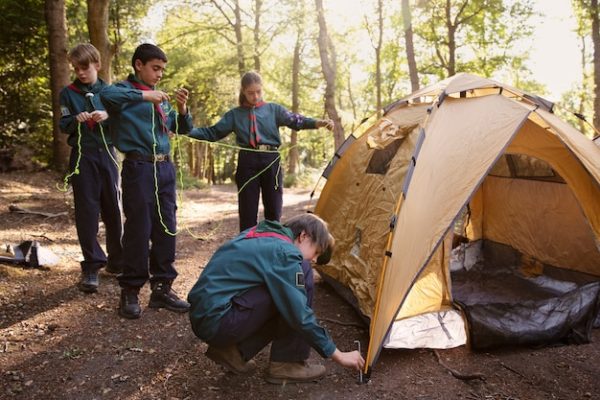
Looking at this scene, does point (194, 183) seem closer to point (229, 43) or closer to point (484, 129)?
point (229, 43)

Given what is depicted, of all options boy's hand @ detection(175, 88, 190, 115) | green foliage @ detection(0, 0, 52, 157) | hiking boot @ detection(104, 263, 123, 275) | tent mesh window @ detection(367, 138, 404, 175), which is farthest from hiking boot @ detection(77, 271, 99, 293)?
green foliage @ detection(0, 0, 52, 157)

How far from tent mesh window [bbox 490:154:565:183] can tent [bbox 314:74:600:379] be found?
0.05 ft

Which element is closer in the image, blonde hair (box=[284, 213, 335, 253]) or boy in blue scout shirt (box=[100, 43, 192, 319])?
blonde hair (box=[284, 213, 335, 253])

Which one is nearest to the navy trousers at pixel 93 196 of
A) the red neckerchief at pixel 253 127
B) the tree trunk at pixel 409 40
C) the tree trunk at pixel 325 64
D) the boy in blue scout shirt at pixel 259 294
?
the red neckerchief at pixel 253 127

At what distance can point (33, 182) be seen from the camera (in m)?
8.45

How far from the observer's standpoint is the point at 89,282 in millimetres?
3830

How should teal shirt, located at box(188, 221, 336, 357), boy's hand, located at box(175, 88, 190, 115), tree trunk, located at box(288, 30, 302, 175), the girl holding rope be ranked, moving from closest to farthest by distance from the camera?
teal shirt, located at box(188, 221, 336, 357)
boy's hand, located at box(175, 88, 190, 115)
the girl holding rope
tree trunk, located at box(288, 30, 302, 175)

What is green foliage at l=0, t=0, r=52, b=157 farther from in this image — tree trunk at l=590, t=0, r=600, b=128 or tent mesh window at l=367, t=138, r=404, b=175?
tree trunk at l=590, t=0, r=600, b=128

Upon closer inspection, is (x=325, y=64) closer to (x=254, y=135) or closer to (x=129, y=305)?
(x=254, y=135)

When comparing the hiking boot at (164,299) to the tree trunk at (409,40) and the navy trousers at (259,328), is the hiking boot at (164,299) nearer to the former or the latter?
the navy trousers at (259,328)

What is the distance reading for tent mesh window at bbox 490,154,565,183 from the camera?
4.51 metres

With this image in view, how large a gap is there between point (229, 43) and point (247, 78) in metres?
14.3

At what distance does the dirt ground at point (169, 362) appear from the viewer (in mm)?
2648

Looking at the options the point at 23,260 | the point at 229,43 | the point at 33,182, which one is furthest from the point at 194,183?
the point at 23,260
